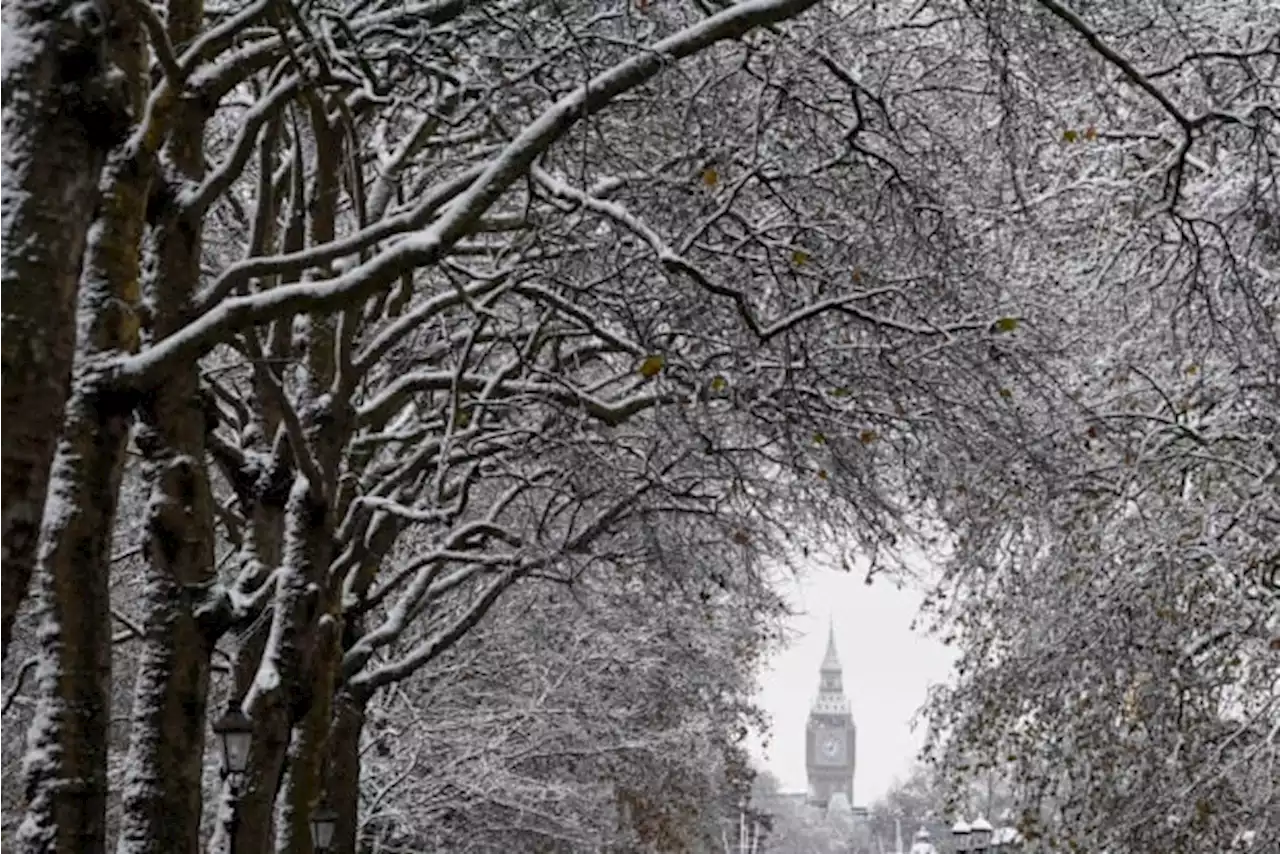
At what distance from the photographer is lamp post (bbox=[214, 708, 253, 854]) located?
1027 centimetres

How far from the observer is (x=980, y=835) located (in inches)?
828

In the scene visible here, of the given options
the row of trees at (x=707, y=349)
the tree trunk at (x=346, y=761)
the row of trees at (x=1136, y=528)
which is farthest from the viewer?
the tree trunk at (x=346, y=761)

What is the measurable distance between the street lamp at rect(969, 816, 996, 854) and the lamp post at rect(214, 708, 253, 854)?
1220 centimetres

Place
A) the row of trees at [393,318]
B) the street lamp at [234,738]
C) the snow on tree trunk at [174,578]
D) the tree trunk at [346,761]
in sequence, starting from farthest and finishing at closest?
the tree trunk at [346,761] → the street lamp at [234,738] → the snow on tree trunk at [174,578] → the row of trees at [393,318]

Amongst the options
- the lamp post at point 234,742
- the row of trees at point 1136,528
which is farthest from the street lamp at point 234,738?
the row of trees at point 1136,528

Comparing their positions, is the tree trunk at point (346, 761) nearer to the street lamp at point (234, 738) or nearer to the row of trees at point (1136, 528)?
the street lamp at point (234, 738)

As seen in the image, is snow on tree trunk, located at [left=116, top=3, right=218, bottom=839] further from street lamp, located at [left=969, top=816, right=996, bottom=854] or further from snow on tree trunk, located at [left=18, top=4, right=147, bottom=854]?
street lamp, located at [left=969, top=816, right=996, bottom=854]

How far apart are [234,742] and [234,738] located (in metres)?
0.03

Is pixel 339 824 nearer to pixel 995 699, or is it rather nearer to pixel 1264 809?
pixel 995 699

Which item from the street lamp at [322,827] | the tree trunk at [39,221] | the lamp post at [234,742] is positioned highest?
the tree trunk at [39,221]

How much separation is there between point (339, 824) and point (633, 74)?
863cm

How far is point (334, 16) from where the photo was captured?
807 cm

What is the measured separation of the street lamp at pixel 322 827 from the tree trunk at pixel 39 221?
767cm

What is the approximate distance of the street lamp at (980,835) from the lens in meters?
20.9
